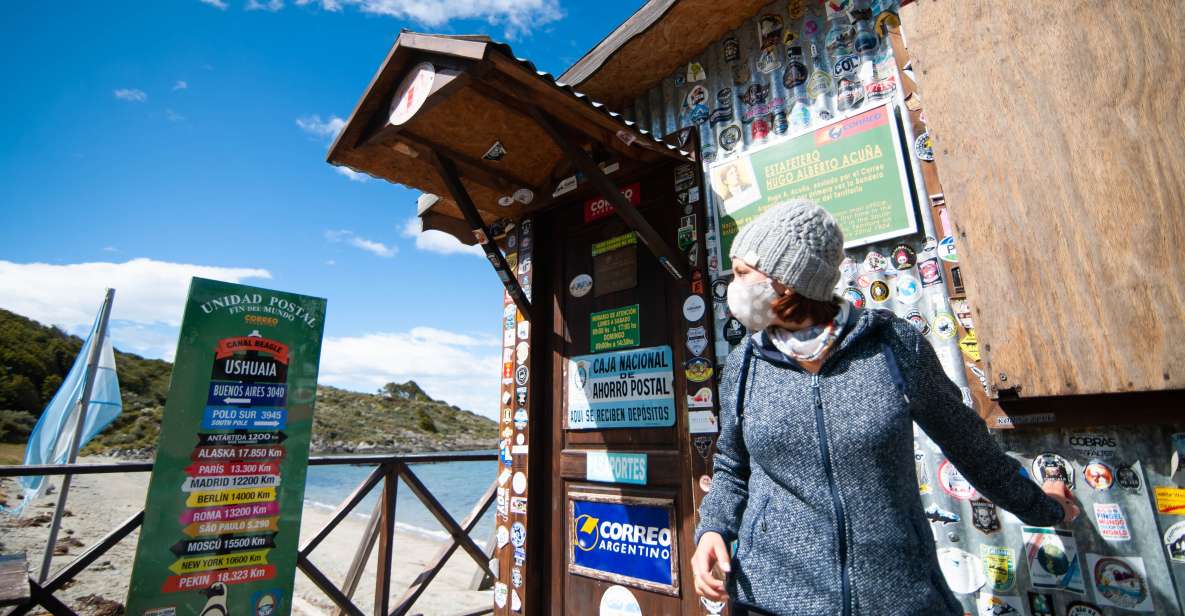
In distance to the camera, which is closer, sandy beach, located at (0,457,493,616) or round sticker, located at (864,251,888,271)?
round sticker, located at (864,251,888,271)

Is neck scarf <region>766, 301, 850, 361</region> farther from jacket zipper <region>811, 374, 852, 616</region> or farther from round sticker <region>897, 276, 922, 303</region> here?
round sticker <region>897, 276, 922, 303</region>

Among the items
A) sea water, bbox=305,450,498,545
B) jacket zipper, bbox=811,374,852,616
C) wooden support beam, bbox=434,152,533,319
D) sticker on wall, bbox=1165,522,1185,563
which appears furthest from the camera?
sea water, bbox=305,450,498,545

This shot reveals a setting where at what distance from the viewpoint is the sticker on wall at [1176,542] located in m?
1.68

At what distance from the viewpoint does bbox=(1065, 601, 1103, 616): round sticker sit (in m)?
1.82

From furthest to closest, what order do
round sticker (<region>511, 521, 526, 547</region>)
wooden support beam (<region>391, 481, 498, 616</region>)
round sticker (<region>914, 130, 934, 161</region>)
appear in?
wooden support beam (<region>391, 481, 498, 616</region>) < round sticker (<region>511, 521, 526, 547</region>) < round sticker (<region>914, 130, 934, 161</region>)

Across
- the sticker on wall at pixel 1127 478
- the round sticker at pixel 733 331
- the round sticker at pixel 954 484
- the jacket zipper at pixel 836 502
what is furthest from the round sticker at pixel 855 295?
the jacket zipper at pixel 836 502

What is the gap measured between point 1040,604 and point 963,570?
0.79 ft

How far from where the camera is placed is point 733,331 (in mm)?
2885

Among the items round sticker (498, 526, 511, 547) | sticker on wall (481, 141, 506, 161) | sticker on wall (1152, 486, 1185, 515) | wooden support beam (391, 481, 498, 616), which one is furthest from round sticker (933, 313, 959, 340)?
wooden support beam (391, 481, 498, 616)

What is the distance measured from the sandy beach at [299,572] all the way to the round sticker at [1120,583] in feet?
15.3

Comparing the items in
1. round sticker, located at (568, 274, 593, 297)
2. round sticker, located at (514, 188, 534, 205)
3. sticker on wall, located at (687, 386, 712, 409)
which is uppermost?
round sticker, located at (514, 188, 534, 205)

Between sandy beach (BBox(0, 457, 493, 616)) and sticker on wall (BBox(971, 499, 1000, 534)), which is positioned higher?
sticker on wall (BBox(971, 499, 1000, 534))

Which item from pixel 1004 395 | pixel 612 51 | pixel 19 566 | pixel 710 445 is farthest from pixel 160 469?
pixel 1004 395

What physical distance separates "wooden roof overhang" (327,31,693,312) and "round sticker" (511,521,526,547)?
167cm
